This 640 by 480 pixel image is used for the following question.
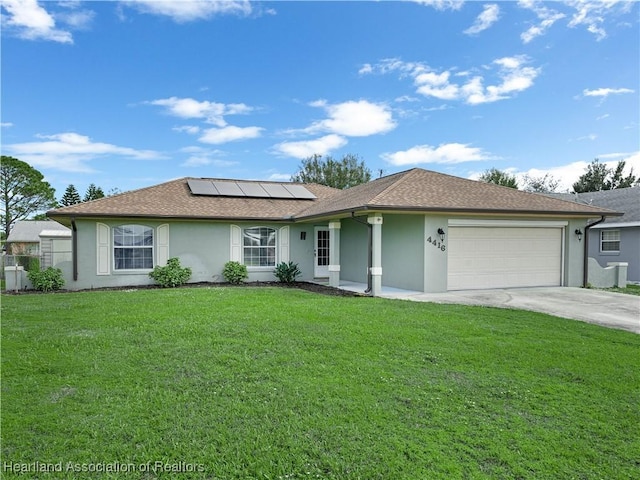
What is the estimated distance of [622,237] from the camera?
18.1 m

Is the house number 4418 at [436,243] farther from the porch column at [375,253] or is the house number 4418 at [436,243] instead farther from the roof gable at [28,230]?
the roof gable at [28,230]

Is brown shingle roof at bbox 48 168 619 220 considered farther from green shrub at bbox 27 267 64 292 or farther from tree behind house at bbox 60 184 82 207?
tree behind house at bbox 60 184 82 207

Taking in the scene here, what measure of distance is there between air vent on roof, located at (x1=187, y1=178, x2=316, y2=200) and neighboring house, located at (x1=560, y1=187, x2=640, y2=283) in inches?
502

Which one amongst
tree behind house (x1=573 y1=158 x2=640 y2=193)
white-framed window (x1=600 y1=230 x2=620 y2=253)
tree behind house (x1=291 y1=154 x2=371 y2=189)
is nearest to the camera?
white-framed window (x1=600 y1=230 x2=620 y2=253)

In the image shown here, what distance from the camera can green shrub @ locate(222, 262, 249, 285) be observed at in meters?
14.9

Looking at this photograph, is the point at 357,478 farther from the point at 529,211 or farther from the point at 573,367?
the point at 529,211

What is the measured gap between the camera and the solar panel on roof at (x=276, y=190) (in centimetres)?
1773

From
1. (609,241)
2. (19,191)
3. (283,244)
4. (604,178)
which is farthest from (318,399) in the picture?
(604,178)

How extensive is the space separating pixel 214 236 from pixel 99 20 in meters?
7.28

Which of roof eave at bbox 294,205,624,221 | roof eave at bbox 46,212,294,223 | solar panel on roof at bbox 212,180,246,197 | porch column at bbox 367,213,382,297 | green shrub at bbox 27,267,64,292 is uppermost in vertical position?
solar panel on roof at bbox 212,180,246,197

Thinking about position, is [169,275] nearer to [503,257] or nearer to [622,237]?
[503,257]

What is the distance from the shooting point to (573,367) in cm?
527

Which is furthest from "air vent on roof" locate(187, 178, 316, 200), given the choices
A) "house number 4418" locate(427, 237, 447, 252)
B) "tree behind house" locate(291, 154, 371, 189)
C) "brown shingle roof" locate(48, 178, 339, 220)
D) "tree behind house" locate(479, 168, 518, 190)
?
"tree behind house" locate(479, 168, 518, 190)

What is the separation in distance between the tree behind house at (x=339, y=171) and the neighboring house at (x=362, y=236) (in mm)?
30770
